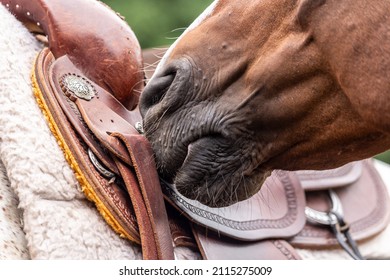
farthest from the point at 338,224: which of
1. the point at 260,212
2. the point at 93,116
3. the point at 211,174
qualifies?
the point at 93,116

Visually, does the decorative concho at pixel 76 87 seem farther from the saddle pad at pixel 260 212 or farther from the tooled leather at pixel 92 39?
the saddle pad at pixel 260 212

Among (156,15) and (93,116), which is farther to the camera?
(156,15)

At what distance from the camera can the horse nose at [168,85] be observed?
1.72m

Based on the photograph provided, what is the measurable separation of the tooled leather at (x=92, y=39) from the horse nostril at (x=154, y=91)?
14 centimetres

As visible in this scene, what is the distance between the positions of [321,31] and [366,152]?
0.33 metres

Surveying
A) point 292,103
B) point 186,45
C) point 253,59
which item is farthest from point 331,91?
point 186,45

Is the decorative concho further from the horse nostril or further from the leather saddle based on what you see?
the horse nostril

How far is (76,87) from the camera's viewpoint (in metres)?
1.78

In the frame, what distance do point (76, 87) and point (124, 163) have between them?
0.24 m

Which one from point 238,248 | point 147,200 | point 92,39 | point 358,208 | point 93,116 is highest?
point 92,39

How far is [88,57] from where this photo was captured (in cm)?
184

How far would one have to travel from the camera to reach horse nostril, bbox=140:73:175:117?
68.7 inches

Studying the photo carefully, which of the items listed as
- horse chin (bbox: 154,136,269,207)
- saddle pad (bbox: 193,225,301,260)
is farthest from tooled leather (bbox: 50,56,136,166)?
saddle pad (bbox: 193,225,301,260)

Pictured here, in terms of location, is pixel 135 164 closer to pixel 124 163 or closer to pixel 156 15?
pixel 124 163
